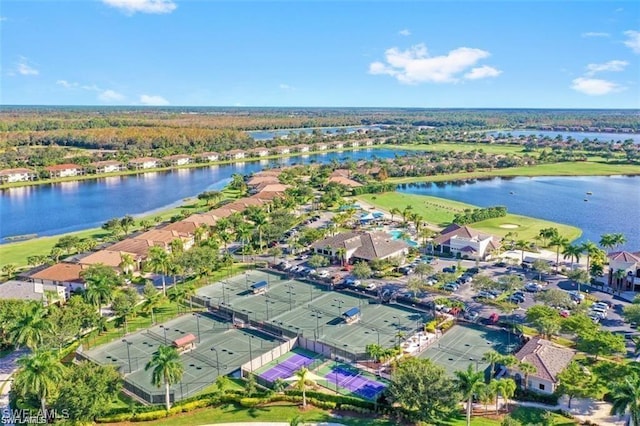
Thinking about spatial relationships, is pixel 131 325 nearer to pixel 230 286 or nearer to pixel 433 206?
pixel 230 286

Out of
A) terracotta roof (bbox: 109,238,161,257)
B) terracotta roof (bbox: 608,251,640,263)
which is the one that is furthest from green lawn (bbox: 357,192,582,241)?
terracotta roof (bbox: 109,238,161,257)

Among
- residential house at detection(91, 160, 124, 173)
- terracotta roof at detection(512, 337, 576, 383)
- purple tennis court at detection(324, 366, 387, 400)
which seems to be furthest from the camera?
residential house at detection(91, 160, 124, 173)

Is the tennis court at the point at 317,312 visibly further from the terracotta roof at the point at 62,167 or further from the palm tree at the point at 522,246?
the terracotta roof at the point at 62,167

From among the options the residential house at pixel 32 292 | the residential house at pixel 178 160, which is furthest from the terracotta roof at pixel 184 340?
the residential house at pixel 178 160

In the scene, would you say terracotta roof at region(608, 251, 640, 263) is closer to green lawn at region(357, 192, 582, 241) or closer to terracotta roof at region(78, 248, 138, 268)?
green lawn at region(357, 192, 582, 241)

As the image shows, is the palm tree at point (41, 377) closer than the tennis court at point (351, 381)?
Yes

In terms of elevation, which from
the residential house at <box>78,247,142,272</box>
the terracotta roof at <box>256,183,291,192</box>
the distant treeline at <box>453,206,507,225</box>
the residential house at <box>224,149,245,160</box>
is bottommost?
the residential house at <box>78,247,142,272</box>

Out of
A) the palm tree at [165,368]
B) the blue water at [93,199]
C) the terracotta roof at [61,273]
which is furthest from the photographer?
the blue water at [93,199]
